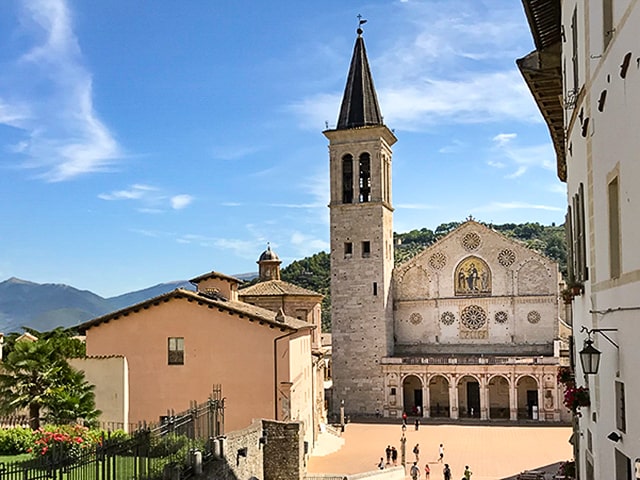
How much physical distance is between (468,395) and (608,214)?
45222 mm

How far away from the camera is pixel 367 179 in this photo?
2046 inches

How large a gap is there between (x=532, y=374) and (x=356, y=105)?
22.6m

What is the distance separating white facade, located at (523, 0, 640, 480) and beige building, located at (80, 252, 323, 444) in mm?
16626

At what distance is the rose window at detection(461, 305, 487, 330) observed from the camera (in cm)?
5109

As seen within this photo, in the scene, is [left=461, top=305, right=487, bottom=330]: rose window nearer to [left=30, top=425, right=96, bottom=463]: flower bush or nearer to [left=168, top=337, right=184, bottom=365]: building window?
[left=168, top=337, right=184, bottom=365]: building window

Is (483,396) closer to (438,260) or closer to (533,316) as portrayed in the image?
(533,316)

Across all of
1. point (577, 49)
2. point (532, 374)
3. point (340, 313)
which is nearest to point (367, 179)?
point (340, 313)

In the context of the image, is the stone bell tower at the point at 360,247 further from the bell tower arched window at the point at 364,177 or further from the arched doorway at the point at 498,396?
the arched doorway at the point at 498,396

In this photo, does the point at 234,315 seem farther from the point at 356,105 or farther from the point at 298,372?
the point at 356,105

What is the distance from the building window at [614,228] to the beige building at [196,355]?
18918mm

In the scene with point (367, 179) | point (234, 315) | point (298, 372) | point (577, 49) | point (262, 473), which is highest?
point (367, 179)

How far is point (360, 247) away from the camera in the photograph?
51.1m

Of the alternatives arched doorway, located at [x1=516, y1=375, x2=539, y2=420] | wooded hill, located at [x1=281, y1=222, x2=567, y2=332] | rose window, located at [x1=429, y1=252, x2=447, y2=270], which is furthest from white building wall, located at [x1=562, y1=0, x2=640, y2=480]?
wooded hill, located at [x1=281, y1=222, x2=567, y2=332]

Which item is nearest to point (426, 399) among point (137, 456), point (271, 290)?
point (271, 290)
